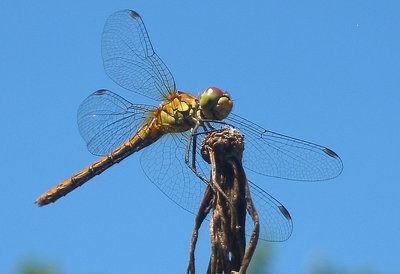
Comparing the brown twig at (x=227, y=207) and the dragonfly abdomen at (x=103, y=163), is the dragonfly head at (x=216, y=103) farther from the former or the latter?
the brown twig at (x=227, y=207)

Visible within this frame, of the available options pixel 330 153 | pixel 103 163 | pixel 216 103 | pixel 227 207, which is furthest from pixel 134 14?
pixel 227 207

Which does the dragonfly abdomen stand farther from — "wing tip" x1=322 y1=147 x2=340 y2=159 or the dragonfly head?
"wing tip" x1=322 y1=147 x2=340 y2=159

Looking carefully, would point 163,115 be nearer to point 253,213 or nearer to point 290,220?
point 290,220

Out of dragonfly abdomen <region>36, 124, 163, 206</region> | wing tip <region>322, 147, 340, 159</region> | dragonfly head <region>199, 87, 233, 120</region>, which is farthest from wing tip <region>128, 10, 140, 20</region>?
wing tip <region>322, 147, 340, 159</region>

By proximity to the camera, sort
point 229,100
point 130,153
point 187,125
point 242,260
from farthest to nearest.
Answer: point 130,153 → point 187,125 → point 229,100 → point 242,260

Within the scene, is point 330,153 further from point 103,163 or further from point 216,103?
point 103,163

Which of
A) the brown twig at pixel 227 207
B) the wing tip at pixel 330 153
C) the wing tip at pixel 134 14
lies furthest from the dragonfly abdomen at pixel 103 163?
the brown twig at pixel 227 207

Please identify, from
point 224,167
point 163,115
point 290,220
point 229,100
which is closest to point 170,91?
point 163,115
